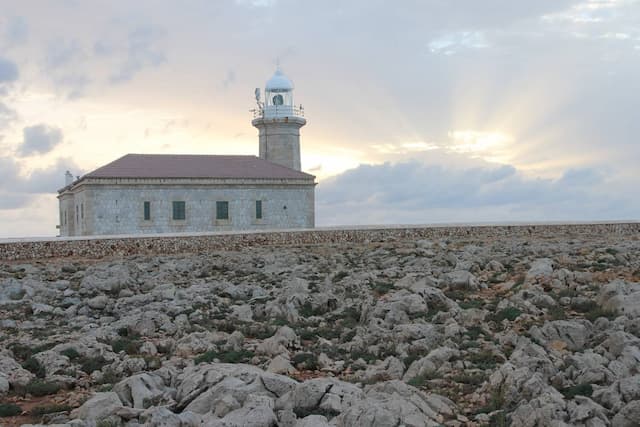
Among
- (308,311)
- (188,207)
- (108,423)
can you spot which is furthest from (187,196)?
(108,423)

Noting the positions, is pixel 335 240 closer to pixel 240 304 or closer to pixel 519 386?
pixel 240 304

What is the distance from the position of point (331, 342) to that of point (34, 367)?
480 centimetres

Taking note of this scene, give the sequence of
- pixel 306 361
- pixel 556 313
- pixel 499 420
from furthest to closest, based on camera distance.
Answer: pixel 556 313 < pixel 306 361 < pixel 499 420

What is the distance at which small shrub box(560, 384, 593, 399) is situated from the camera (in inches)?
358

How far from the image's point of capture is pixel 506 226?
3484cm

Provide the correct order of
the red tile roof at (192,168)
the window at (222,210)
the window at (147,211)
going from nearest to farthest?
the window at (147,211)
the red tile roof at (192,168)
the window at (222,210)

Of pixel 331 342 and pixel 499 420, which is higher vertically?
pixel 331 342

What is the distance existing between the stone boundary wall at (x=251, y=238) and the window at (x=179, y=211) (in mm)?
6815

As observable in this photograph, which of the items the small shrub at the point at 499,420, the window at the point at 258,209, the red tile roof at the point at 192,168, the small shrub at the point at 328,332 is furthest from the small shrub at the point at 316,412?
the window at the point at 258,209

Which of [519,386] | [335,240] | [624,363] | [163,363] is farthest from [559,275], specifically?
[335,240]

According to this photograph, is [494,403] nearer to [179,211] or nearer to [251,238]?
[251,238]

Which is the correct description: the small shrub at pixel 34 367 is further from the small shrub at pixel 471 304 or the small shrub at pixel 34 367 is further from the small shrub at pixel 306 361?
the small shrub at pixel 471 304

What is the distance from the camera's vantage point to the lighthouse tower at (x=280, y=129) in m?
43.1

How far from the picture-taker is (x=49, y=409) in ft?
32.9
